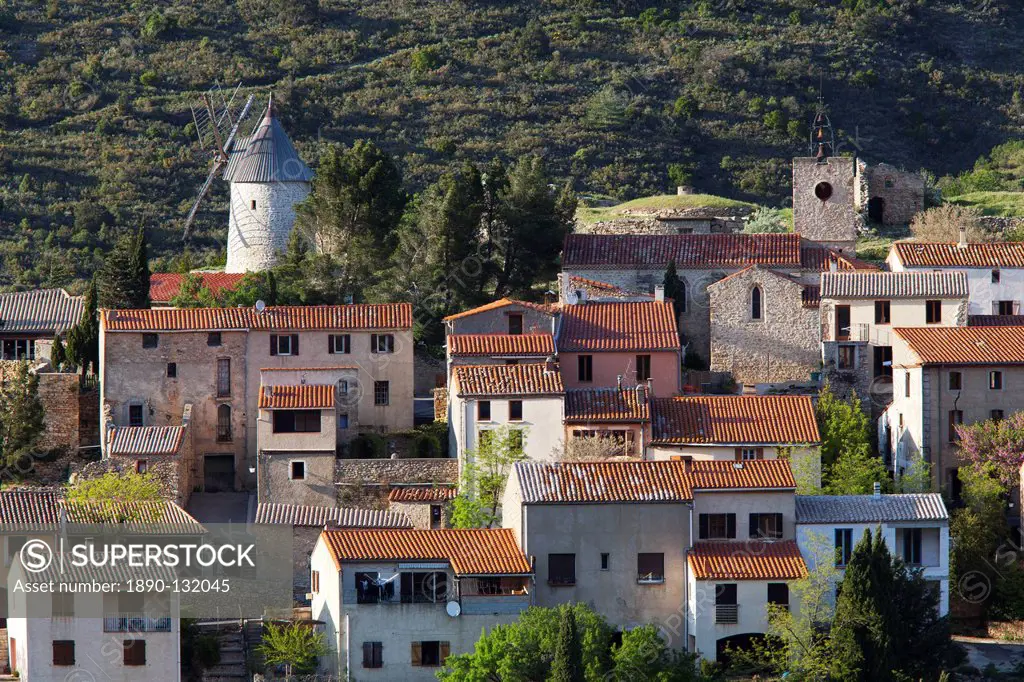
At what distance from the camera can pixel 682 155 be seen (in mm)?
105375

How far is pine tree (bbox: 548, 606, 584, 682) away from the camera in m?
51.8

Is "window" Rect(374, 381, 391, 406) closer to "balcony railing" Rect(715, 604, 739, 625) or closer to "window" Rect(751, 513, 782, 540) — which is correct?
"window" Rect(751, 513, 782, 540)

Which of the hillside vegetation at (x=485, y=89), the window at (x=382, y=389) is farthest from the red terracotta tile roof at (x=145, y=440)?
the hillside vegetation at (x=485, y=89)

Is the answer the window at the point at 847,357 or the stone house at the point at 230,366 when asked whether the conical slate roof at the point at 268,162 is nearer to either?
the stone house at the point at 230,366

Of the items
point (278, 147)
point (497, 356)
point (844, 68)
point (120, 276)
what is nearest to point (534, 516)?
point (497, 356)

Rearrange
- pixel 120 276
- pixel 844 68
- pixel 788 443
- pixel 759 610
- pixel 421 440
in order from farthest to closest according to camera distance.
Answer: pixel 844 68, pixel 120 276, pixel 421 440, pixel 788 443, pixel 759 610

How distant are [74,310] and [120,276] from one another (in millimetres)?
3432

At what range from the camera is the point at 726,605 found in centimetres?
5506

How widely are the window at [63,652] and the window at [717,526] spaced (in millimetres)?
15573

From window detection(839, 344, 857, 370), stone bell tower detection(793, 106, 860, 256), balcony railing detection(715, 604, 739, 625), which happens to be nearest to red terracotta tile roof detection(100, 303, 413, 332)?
window detection(839, 344, 857, 370)

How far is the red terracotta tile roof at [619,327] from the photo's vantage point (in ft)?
216

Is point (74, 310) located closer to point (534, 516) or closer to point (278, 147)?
point (278, 147)

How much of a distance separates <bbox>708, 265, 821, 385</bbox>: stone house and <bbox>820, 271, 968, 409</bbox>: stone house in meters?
0.94

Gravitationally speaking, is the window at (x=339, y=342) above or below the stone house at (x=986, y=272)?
below
